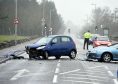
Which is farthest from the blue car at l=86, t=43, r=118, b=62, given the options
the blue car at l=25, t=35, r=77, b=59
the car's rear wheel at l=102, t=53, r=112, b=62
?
the blue car at l=25, t=35, r=77, b=59

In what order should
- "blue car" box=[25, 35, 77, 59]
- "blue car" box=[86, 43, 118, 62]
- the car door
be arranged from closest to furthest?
"blue car" box=[86, 43, 118, 62], "blue car" box=[25, 35, 77, 59], the car door

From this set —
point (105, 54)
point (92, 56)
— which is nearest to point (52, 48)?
point (92, 56)

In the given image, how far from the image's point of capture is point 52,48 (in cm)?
3083

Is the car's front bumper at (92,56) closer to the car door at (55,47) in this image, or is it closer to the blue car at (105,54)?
the blue car at (105,54)

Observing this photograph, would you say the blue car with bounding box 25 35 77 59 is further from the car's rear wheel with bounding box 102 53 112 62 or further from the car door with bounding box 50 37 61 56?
the car's rear wheel with bounding box 102 53 112 62

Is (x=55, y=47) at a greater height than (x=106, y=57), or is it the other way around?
(x=55, y=47)

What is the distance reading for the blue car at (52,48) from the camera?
1200 inches

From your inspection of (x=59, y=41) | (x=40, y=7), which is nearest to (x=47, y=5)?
(x=40, y=7)

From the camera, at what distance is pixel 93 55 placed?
96.1 ft

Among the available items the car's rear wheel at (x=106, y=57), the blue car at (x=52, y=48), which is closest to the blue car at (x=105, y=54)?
the car's rear wheel at (x=106, y=57)

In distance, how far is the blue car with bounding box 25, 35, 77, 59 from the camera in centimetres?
3047

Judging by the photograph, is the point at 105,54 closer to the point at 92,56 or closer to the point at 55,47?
the point at 92,56

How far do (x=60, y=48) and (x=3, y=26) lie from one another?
82.2m

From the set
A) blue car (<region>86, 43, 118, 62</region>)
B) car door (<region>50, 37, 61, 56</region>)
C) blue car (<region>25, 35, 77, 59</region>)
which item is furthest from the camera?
car door (<region>50, 37, 61, 56</region>)
